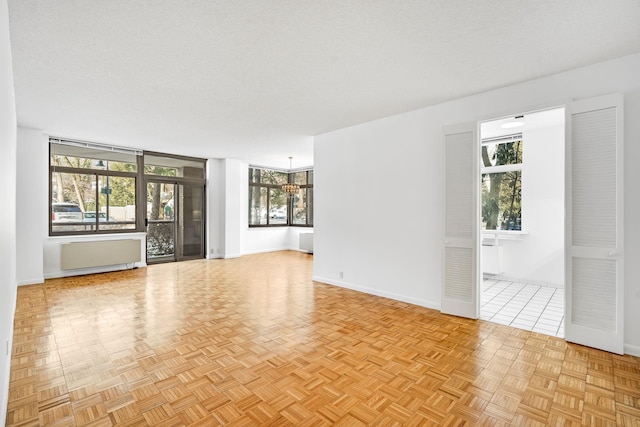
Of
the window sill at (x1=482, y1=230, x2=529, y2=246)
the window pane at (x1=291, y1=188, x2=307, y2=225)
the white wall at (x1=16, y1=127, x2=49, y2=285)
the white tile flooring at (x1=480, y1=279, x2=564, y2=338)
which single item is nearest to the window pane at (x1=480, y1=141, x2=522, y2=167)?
the window sill at (x1=482, y1=230, x2=529, y2=246)

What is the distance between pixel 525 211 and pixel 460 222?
256 centimetres

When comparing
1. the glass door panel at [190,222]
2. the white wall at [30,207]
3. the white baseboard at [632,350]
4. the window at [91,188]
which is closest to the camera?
the white baseboard at [632,350]

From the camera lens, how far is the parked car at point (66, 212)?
574 cm

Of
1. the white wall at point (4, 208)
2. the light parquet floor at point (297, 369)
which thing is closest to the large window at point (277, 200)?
the light parquet floor at point (297, 369)

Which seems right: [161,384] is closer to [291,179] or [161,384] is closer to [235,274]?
[235,274]

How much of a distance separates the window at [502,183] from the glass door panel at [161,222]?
690cm

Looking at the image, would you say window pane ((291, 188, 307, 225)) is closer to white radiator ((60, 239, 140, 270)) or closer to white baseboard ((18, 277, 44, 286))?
white radiator ((60, 239, 140, 270))

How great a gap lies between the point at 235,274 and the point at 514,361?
483 centimetres

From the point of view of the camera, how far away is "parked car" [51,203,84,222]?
574 cm

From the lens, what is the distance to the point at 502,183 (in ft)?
19.0

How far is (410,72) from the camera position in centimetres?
301

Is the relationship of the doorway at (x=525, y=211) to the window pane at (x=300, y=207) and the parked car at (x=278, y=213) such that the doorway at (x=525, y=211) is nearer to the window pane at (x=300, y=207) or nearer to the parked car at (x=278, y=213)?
the window pane at (x=300, y=207)

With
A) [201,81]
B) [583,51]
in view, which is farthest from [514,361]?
[201,81]

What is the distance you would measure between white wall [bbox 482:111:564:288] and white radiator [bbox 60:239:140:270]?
7305 millimetres
